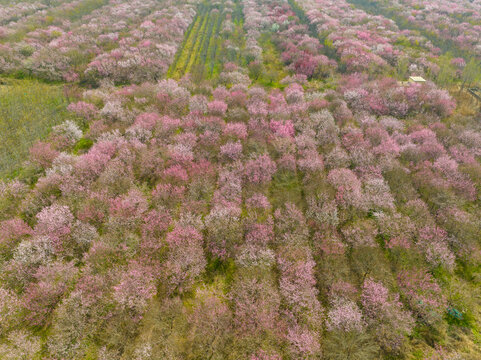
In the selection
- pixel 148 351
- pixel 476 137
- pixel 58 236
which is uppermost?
pixel 476 137

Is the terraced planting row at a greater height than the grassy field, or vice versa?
the terraced planting row

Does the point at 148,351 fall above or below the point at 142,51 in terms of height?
below

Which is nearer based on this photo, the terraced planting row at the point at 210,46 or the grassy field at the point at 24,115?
the grassy field at the point at 24,115

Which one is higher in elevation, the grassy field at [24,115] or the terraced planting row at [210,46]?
the terraced planting row at [210,46]

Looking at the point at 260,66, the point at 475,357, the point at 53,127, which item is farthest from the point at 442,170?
the point at 53,127

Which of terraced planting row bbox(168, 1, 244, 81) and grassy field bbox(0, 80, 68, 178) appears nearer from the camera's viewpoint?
grassy field bbox(0, 80, 68, 178)

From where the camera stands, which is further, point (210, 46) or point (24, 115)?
point (210, 46)

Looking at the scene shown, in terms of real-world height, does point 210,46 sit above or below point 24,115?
above

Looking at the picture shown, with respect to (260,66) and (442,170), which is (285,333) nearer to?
(442,170)
